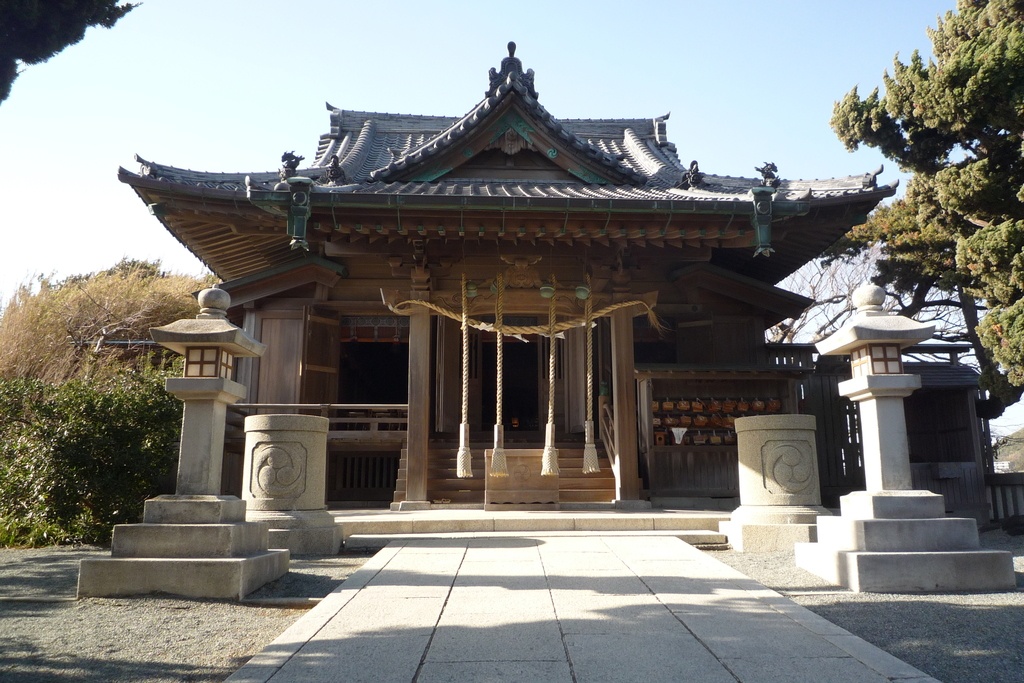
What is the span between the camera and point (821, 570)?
5.82 meters

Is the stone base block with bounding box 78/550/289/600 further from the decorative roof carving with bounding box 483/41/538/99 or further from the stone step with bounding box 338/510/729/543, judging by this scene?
the decorative roof carving with bounding box 483/41/538/99

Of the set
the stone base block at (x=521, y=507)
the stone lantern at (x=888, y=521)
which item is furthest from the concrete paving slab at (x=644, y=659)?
the stone base block at (x=521, y=507)

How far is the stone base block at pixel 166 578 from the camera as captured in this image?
200 inches

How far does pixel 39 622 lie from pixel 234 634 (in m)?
1.38

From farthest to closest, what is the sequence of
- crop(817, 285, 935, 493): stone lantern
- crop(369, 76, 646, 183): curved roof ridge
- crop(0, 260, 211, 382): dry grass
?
1. crop(0, 260, 211, 382): dry grass
2. crop(369, 76, 646, 183): curved roof ridge
3. crop(817, 285, 935, 493): stone lantern

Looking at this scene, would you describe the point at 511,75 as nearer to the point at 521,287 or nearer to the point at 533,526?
the point at 521,287

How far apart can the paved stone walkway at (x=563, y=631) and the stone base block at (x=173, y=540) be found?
3.37 ft

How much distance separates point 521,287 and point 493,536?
384 cm

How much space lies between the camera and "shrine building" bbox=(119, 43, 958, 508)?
9.12 meters

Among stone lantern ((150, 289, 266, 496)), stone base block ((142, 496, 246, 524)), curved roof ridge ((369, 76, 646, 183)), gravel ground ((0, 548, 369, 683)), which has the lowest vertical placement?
gravel ground ((0, 548, 369, 683))

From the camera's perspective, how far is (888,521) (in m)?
5.48

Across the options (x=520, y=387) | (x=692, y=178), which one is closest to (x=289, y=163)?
(x=692, y=178)

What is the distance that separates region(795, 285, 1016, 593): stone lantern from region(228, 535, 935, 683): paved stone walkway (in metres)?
0.95

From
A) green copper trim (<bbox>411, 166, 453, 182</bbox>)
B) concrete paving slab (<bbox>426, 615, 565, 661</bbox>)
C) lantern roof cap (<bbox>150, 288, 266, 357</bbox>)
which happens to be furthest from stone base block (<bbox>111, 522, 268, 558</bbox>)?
green copper trim (<bbox>411, 166, 453, 182</bbox>)
